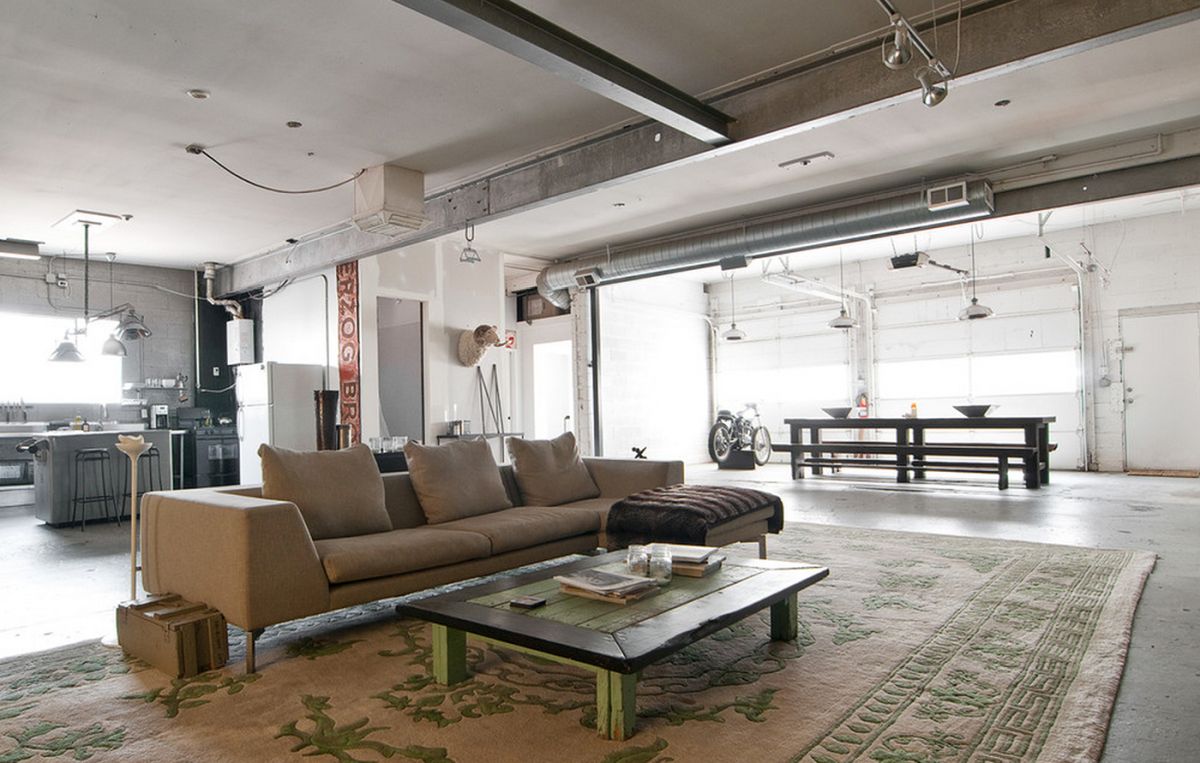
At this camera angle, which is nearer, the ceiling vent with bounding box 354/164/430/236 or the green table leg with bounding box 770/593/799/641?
the green table leg with bounding box 770/593/799/641

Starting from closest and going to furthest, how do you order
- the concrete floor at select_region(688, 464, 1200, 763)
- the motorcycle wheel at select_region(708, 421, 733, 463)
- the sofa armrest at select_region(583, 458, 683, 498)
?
the concrete floor at select_region(688, 464, 1200, 763), the sofa armrest at select_region(583, 458, 683, 498), the motorcycle wheel at select_region(708, 421, 733, 463)

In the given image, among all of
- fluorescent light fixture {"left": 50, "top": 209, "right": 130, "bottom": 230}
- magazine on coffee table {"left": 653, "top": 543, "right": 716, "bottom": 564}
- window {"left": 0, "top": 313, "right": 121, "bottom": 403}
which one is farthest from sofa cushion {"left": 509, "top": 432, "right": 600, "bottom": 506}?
window {"left": 0, "top": 313, "right": 121, "bottom": 403}

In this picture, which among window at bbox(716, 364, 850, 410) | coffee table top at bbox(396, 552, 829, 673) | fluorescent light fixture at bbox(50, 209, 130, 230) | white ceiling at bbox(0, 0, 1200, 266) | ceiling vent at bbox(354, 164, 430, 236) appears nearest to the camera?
coffee table top at bbox(396, 552, 829, 673)

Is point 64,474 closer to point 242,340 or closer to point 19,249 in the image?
point 19,249

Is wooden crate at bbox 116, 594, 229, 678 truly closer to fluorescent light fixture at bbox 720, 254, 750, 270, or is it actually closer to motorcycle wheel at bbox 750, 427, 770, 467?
fluorescent light fixture at bbox 720, 254, 750, 270

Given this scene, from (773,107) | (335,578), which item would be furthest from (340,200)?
(335,578)

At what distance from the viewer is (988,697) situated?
251 centimetres

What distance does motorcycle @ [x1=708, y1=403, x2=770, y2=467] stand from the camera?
40.6 feet

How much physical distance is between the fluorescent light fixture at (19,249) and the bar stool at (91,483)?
9.48 feet

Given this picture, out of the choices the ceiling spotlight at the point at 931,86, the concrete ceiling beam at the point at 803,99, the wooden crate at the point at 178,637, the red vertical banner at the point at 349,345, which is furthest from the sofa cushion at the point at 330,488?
the red vertical banner at the point at 349,345

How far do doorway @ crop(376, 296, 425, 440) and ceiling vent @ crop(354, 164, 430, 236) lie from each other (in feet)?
9.73

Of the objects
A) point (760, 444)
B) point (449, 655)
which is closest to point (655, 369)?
point (760, 444)

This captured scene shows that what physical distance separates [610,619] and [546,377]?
38.7ft

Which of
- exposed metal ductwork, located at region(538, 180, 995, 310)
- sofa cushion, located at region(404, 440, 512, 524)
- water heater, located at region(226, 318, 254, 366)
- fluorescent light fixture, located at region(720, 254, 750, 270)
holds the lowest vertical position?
sofa cushion, located at region(404, 440, 512, 524)
